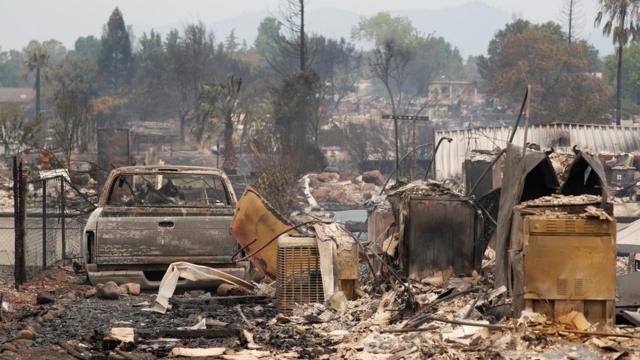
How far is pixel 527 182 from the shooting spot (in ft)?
37.9

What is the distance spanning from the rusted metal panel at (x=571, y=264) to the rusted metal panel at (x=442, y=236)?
417 cm

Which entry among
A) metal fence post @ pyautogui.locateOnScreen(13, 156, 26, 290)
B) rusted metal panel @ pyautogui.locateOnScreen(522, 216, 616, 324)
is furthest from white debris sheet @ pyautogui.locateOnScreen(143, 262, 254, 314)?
rusted metal panel @ pyautogui.locateOnScreen(522, 216, 616, 324)

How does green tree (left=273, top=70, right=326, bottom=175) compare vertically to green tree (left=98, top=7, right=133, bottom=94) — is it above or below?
below

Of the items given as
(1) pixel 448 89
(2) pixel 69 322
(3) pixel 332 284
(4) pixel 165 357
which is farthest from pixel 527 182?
(1) pixel 448 89

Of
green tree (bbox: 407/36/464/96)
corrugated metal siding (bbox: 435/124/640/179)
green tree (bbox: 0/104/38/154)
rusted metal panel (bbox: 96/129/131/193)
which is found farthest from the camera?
green tree (bbox: 407/36/464/96)

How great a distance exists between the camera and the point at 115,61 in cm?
12344

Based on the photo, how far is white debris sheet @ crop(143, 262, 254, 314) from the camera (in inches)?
509

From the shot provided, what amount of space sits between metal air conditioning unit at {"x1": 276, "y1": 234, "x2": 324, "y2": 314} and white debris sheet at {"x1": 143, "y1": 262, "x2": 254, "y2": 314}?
1.30 m

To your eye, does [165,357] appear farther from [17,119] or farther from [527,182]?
Result: [17,119]

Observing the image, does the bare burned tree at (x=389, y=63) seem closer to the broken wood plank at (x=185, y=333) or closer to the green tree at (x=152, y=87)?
the green tree at (x=152, y=87)

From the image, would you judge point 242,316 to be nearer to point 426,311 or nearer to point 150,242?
point 426,311

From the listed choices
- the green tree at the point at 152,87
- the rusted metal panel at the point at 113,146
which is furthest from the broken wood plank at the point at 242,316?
the green tree at the point at 152,87

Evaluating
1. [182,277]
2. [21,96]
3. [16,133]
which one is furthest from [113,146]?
[21,96]

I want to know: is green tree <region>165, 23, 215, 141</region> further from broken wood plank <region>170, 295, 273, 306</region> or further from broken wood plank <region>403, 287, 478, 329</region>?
broken wood plank <region>403, 287, 478, 329</region>
